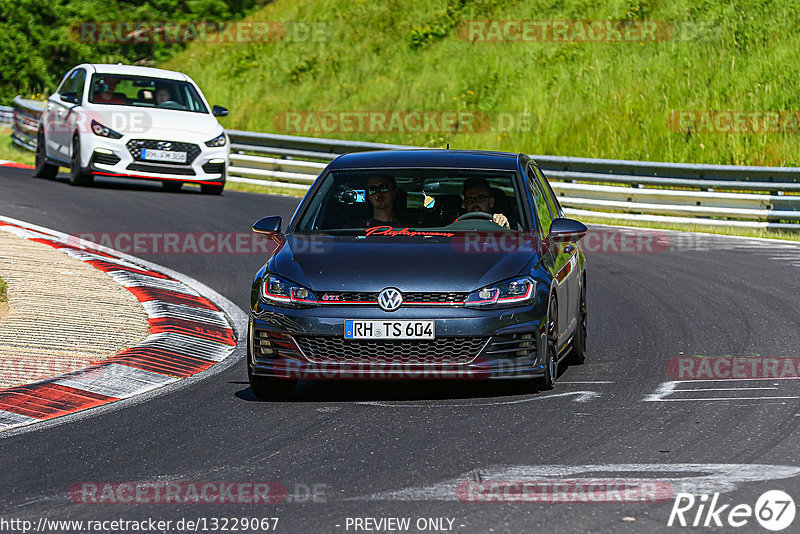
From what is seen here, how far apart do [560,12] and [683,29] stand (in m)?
3.74

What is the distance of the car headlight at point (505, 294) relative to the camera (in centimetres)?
786

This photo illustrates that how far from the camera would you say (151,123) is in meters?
20.2

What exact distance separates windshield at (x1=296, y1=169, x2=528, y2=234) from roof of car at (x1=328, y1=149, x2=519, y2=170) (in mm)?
81

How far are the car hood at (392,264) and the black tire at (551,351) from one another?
345 mm

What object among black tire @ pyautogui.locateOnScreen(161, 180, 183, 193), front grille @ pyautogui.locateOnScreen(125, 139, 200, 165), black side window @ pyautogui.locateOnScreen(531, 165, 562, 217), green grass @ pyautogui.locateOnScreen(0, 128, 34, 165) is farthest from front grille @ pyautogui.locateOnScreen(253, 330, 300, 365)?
green grass @ pyautogui.locateOnScreen(0, 128, 34, 165)

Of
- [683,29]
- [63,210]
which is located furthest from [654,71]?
[63,210]

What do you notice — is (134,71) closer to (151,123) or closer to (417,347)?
(151,123)

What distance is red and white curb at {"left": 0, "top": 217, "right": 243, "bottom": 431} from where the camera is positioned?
26.3 feet

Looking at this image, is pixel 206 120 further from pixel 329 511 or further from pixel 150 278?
pixel 329 511

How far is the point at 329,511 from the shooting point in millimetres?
5473

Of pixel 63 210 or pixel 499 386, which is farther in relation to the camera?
pixel 63 210

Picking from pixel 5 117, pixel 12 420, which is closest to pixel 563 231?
pixel 12 420

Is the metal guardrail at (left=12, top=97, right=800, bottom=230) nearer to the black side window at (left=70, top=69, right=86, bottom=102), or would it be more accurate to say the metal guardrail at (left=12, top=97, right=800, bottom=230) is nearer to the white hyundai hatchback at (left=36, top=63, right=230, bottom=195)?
the white hyundai hatchback at (left=36, top=63, right=230, bottom=195)

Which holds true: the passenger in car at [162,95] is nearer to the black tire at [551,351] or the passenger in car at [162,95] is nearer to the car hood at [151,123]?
the car hood at [151,123]
